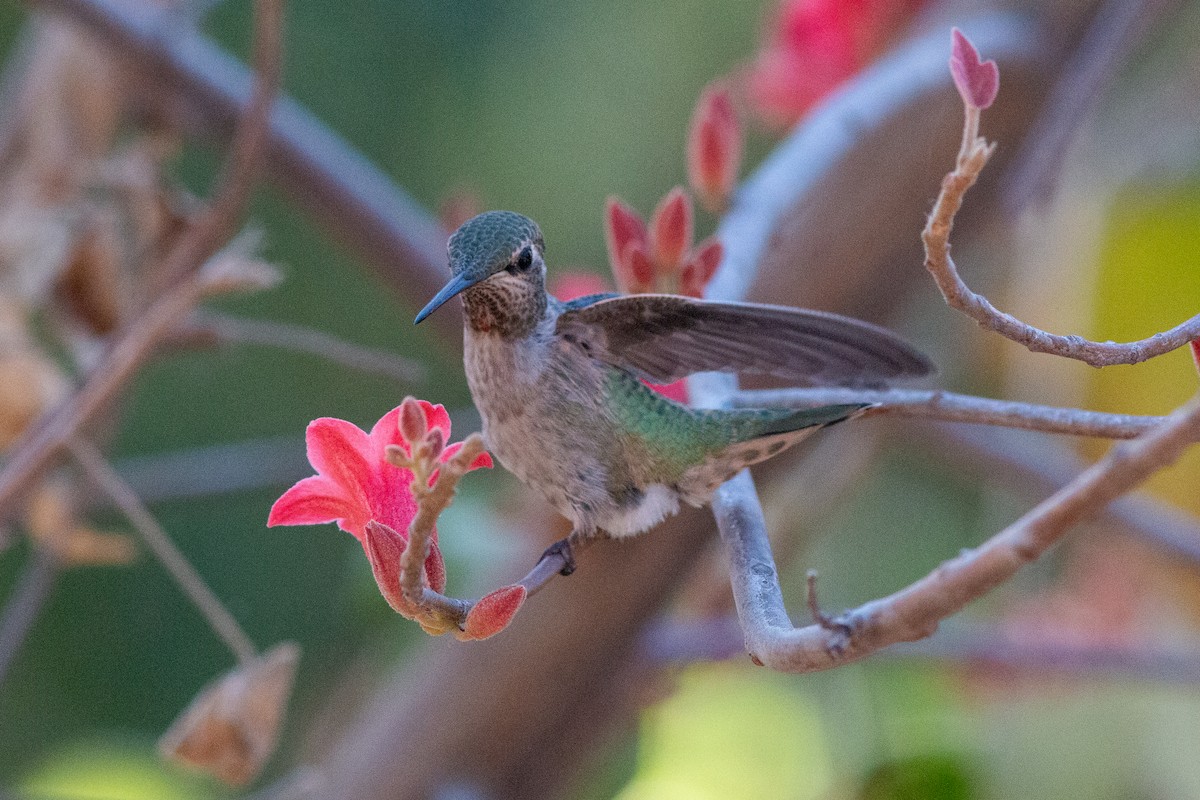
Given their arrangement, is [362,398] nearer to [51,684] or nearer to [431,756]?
[51,684]

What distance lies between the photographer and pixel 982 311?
30 centimetres

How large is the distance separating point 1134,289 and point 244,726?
875 mm

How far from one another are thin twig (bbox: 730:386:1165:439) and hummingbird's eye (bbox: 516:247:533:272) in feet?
0.36

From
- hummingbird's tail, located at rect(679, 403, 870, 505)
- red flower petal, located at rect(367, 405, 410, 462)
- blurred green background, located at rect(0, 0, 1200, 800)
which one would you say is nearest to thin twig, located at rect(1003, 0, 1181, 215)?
blurred green background, located at rect(0, 0, 1200, 800)

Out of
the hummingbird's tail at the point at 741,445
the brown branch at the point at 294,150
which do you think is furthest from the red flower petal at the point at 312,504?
the brown branch at the point at 294,150

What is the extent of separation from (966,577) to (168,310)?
0.44 m

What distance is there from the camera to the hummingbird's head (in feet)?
1.07

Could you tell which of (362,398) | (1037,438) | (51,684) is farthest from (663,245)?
(51,684)

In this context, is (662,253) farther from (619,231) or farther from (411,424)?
(411,424)

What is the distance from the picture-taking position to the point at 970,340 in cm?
128

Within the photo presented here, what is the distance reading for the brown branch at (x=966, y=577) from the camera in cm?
22

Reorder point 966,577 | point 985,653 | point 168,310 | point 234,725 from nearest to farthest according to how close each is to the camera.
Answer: point 966,577
point 234,725
point 168,310
point 985,653

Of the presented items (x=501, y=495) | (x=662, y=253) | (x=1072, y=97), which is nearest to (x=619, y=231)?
(x=662, y=253)

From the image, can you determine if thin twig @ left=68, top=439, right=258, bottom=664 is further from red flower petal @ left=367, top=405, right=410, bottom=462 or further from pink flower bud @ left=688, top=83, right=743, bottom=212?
pink flower bud @ left=688, top=83, right=743, bottom=212
